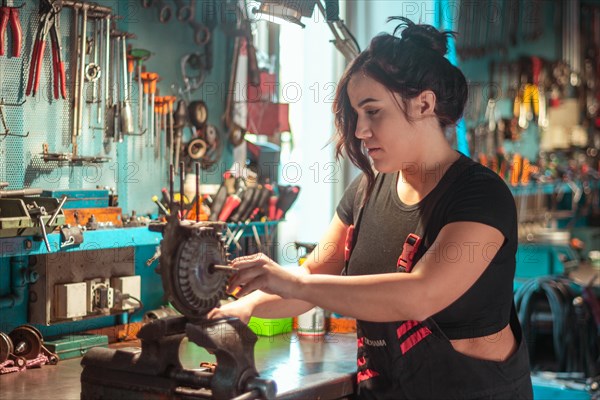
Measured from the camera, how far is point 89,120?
2592 millimetres

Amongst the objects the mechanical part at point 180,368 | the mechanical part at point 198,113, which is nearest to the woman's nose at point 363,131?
the mechanical part at point 180,368

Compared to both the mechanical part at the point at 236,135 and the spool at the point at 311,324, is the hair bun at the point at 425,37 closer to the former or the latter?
the spool at the point at 311,324

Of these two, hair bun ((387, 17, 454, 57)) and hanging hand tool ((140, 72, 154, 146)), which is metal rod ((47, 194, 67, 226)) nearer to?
hanging hand tool ((140, 72, 154, 146))

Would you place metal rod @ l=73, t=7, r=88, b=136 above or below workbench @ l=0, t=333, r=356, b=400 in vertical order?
above

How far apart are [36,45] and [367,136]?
3.67ft

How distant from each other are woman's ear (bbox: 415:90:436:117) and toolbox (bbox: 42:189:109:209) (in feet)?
3.63

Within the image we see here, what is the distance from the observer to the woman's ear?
1.89m

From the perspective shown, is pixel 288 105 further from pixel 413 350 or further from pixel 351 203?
pixel 413 350

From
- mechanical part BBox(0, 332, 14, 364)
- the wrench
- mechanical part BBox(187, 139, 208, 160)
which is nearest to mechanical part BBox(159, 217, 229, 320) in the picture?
mechanical part BBox(0, 332, 14, 364)

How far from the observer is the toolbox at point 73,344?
2.38 meters

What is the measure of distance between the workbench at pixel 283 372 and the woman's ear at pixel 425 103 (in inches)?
29.6

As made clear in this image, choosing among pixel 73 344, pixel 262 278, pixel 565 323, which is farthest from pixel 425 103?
pixel 565 323

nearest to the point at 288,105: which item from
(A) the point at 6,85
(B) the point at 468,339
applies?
(A) the point at 6,85

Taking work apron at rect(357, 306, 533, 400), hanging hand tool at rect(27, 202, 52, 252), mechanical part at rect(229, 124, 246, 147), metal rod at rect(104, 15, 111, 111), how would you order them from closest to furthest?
work apron at rect(357, 306, 533, 400) < hanging hand tool at rect(27, 202, 52, 252) < metal rod at rect(104, 15, 111, 111) < mechanical part at rect(229, 124, 246, 147)
